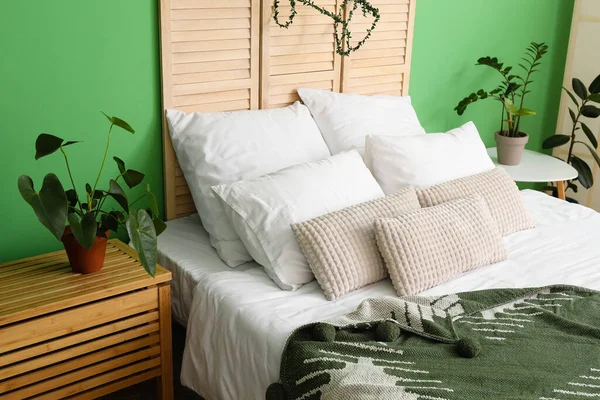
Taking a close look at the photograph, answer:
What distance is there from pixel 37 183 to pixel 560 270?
1.73 meters

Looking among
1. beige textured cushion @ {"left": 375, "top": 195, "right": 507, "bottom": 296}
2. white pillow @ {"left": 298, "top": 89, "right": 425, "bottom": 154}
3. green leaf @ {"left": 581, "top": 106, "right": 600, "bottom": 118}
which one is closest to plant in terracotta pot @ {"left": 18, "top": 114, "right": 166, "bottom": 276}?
beige textured cushion @ {"left": 375, "top": 195, "right": 507, "bottom": 296}

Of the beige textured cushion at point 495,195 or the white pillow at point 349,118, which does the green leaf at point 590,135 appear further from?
the white pillow at point 349,118

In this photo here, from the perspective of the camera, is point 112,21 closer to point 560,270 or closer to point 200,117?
point 200,117

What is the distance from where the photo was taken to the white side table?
322 centimetres

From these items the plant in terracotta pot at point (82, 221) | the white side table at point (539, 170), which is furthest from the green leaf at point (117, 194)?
the white side table at point (539, 170)

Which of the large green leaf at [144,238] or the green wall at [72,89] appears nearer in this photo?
the large green leaf at [144,238]

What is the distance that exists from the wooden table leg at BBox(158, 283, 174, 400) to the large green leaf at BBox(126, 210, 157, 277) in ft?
0.77

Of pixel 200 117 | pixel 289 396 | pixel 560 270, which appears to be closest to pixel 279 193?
pixel 200 117

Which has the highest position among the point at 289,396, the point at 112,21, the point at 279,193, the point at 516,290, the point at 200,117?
the point at 112,21

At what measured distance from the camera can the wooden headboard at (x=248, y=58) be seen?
2479 mm

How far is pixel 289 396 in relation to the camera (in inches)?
72.2

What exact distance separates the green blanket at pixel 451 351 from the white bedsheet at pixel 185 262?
1.66 ft

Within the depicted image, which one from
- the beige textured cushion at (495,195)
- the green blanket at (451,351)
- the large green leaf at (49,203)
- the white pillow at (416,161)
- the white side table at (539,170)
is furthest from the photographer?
the white side table at (539,170)

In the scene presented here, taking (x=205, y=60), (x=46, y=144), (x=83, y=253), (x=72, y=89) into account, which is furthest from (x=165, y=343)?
(x=205, y=60)
